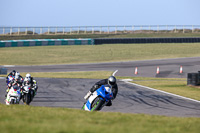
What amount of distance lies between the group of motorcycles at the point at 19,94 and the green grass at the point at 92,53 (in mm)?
30587

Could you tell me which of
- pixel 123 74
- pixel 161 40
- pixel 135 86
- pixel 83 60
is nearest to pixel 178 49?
pixel 161 40

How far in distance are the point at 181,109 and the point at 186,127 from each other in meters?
7.36

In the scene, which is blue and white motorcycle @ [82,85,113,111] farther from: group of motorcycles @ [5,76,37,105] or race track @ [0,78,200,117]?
group of motorcycles @ [5,76,37,105]

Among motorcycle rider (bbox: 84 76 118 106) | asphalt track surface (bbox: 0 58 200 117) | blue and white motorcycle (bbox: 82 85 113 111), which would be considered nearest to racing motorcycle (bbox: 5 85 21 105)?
asphalt track surface (bbox: 0 58 200 117)

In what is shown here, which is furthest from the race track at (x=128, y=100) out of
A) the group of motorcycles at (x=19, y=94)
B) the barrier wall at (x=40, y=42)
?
the barrier wall at (x=40, y=42)

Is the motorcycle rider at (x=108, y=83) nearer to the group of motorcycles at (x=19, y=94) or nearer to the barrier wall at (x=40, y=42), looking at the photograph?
the group of motorcycles at (x=19, y=94)

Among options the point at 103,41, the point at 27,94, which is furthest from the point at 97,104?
the point at 103,41

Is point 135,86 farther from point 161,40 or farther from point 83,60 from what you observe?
point 161,40

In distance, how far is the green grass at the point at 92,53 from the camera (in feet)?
158

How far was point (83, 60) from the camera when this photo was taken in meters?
48.2

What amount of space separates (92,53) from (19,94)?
3827 cm

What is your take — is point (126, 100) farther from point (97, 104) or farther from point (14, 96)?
point (97, 104)

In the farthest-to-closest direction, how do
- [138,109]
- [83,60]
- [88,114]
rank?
[83,60]
[138,109]
[88,114]

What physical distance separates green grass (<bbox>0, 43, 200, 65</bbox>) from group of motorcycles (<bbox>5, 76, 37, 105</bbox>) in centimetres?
3059
